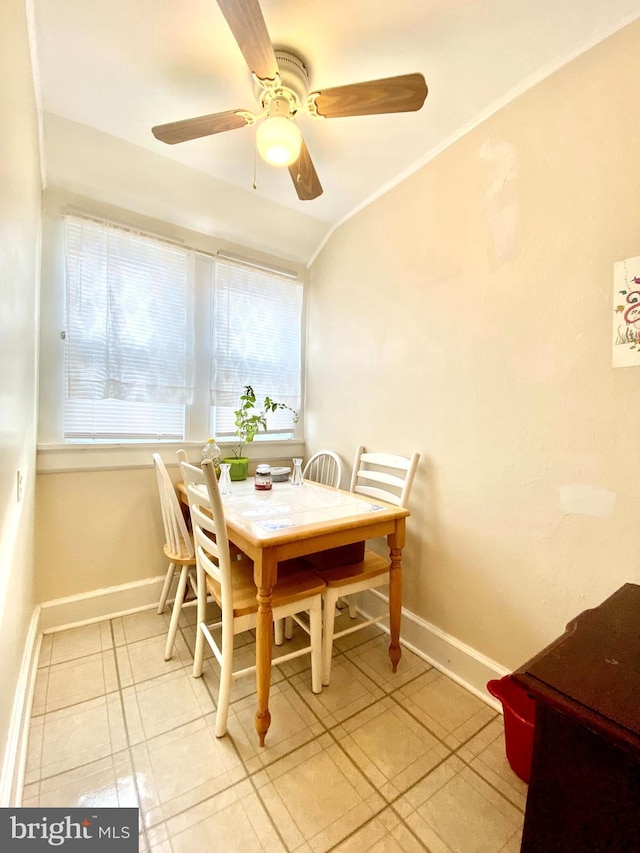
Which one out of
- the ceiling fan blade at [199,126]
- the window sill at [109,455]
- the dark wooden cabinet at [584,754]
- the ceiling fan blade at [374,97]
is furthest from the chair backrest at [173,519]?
the ceiling fan blade at [374,97]

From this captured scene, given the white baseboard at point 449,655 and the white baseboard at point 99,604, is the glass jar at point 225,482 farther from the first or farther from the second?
the white baseboard at point 449,655

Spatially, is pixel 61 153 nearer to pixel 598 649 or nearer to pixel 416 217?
pixel 416 217

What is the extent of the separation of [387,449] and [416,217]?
1284 millimetres

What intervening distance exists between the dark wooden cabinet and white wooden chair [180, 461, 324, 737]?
94 cm

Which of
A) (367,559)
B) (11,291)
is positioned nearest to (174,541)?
(367,559)

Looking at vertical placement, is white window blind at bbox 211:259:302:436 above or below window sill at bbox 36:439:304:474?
above

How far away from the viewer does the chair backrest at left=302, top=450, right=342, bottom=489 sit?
247cm

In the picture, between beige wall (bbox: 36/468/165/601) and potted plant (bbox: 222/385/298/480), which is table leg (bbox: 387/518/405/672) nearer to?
potted plant (bbox: 222/385/298/480)

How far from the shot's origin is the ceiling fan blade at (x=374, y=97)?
1185 millimetres

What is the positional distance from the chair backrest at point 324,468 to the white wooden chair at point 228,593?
91 centimetres

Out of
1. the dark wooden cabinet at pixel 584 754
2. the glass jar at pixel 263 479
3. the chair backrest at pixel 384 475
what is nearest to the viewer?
the dark wooden cabinet at pixel 584 754

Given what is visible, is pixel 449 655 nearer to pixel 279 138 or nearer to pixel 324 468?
pixel 324 468

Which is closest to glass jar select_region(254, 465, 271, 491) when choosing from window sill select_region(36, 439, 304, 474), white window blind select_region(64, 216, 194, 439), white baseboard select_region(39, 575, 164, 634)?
window sill select_region(36, 439, 304, 474)

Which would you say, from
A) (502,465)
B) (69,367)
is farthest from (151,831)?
(69,367)
